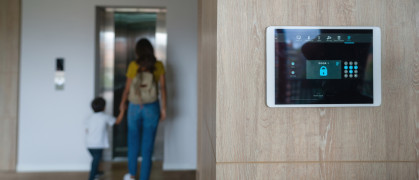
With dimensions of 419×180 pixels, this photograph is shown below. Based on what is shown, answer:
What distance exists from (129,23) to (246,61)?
375 centimetres

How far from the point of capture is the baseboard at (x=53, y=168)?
434 centimetres

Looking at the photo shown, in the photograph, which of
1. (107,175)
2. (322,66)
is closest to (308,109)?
(322,66)

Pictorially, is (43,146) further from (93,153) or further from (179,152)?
(179,152)

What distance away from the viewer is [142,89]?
3.54m

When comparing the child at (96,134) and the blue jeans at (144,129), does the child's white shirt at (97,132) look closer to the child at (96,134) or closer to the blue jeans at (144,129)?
the child at (96,134)

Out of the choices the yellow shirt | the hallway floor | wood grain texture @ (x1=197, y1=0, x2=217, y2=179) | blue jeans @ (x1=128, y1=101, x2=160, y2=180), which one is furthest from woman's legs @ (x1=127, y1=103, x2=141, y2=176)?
wood grain texture @ (x1=197, y1=0, x2=217, y2=179)

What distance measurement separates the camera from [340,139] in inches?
46.1

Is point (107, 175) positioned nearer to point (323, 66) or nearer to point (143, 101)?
point (143, 101)

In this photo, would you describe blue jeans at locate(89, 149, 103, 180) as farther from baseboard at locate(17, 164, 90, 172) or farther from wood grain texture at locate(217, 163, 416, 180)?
wood grain texture at locate(217, 163, 416, 180)

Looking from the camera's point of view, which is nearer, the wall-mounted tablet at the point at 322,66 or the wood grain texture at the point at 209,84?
the wall-mounted tablet at the point at 322,66

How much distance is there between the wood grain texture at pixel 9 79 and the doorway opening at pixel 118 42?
0.94m

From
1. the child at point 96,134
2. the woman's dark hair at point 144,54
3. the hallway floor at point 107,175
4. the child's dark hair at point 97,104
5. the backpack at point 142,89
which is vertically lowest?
the hallway floor at point 107,175

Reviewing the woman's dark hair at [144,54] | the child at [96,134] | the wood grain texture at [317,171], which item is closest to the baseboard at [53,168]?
the child at [96,134]

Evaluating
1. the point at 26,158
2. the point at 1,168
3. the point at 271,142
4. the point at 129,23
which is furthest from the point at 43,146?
the point at 271,142
